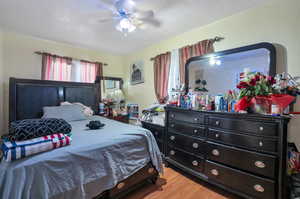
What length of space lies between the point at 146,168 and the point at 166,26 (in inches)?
87.9

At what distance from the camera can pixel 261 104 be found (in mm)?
1405

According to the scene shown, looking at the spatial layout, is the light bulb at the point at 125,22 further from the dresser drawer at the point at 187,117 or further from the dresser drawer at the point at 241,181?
the dresser drawer at the point at 241,181

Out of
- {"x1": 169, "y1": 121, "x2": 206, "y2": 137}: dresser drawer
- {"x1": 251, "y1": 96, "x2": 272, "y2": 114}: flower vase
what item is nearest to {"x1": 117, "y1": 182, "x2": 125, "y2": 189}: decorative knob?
{"x1": 169, "y1": 121, "x2": 206, "y2": 137}: dresser drawer

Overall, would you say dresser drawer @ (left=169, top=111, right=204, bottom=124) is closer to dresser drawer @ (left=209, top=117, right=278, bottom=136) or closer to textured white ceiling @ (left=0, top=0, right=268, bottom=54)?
dresser drawer @ (left=209, top=117, right=278, bottom=136)

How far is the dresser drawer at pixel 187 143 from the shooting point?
184cm

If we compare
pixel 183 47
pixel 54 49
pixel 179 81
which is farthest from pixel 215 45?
pixel 54 49

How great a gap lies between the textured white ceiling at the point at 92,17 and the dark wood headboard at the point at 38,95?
96 centimetres

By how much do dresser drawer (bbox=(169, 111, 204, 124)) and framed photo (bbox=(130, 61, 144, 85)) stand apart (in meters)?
1.62

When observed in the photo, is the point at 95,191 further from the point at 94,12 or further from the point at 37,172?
the point at 94,12

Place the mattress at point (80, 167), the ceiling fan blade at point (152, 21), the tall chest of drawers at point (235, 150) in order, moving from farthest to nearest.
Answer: the ceiling fan blade at point (152, 21)
the tall chest of drawers at point (235, 150)
the mattress at point (80, 167)

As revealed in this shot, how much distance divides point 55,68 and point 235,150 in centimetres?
360

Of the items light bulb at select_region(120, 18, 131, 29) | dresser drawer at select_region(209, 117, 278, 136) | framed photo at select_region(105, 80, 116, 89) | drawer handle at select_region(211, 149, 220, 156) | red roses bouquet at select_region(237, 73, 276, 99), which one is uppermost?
light bulb at select_region(120, 18, 131, 29)

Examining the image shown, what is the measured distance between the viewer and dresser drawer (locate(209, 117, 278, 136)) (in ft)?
4.36

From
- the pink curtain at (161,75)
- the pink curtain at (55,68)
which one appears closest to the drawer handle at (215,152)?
the pink curtain at (161,75)
